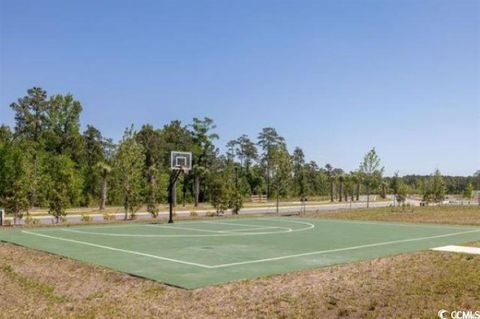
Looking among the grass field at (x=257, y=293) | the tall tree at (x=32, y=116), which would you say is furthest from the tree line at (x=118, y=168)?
the grass field at (x=257, y=293)

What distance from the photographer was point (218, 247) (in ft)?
47.5

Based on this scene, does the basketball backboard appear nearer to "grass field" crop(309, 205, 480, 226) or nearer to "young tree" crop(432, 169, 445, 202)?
"grass field" crop(309, 205, 480, 226)

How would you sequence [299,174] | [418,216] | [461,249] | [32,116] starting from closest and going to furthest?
[461,249]
[418,216]
[32,116]
[299,174]

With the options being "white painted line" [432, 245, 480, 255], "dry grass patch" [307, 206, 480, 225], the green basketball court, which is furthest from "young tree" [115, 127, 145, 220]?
"white painted line" [432, 245, 480, 255]

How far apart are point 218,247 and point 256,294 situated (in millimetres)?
6157

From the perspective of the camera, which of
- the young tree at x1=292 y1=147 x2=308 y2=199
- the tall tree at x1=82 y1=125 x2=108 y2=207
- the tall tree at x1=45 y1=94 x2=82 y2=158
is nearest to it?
the tall tree at x1=82 y1=125 x2=108 y2=207

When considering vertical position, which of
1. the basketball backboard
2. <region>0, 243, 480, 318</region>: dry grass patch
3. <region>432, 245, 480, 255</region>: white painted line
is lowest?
<region>0, 243, 480, 318</region>: dry grass patch

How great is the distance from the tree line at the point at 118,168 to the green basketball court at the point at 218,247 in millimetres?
8365

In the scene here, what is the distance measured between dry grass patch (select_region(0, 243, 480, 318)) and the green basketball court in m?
0.72

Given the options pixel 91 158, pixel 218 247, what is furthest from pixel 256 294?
pixel 91 158

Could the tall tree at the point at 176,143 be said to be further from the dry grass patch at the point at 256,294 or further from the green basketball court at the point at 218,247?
the dry grass patch at the point at 256,294

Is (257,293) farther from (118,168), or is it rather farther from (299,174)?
(299,174)

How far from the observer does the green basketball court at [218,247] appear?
10641 millimetres

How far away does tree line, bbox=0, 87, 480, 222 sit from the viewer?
106 ft
